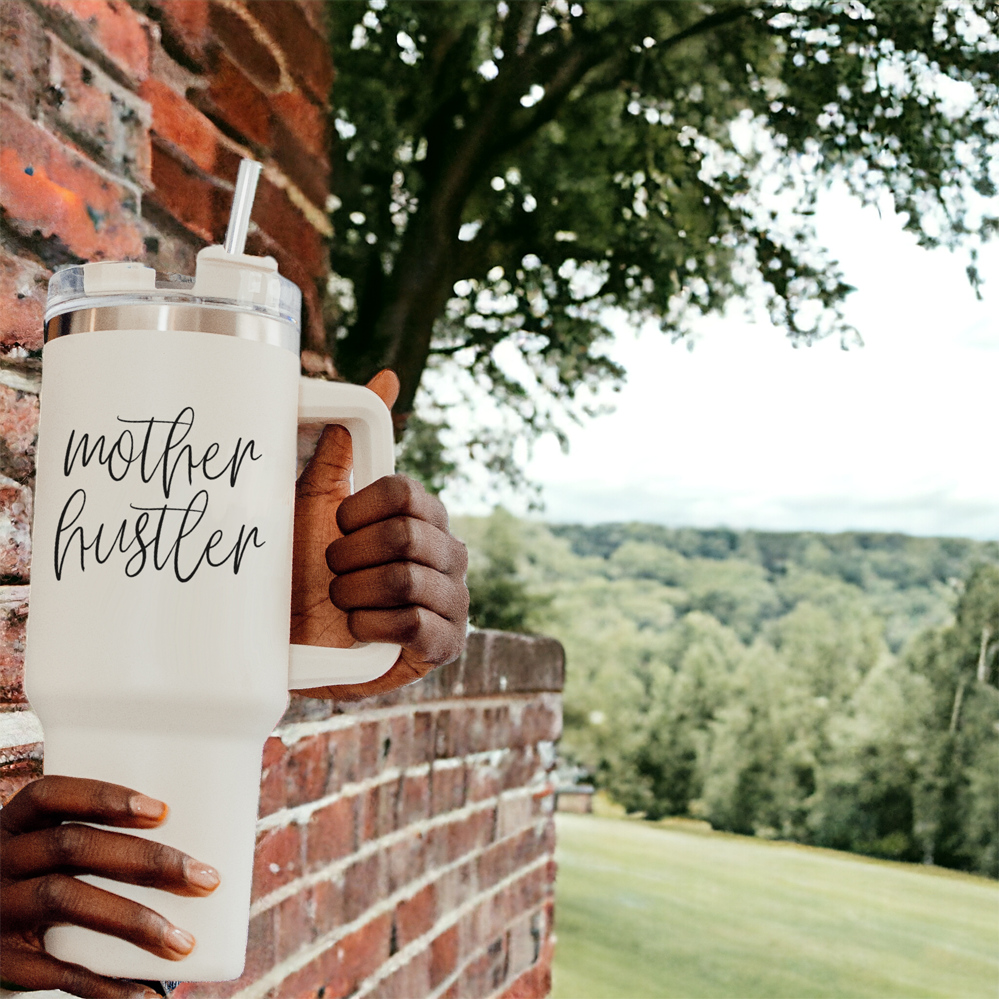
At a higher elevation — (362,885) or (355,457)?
(355,457)

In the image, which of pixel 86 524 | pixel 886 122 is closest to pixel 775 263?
pixel 886 122

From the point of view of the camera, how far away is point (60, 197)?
2.13 ft

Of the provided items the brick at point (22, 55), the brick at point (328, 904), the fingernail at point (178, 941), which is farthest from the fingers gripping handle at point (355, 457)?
the brick at point (328, 904)

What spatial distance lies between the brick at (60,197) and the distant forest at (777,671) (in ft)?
7.28

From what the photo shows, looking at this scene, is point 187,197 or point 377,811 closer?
point 187,197

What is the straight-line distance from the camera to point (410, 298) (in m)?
2.47

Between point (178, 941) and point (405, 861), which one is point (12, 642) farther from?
point (405, 861)

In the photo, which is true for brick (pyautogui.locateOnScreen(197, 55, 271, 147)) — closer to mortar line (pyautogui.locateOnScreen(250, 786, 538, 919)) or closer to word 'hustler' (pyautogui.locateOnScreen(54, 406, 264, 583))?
word 'hustler' (pyautogui.locateOnScreen(54, 406, 264, 583))

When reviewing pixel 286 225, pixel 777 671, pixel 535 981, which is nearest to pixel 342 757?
pixel 286 225

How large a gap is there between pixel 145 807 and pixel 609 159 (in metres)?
2.38

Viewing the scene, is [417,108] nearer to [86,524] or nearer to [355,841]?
[355,841]

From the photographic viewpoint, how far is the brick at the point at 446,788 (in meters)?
1.26

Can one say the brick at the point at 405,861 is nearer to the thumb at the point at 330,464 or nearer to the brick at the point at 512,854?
the brick at the point at 512,854

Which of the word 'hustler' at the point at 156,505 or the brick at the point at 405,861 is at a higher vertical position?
the word 'hustler' at the point at 156,505
